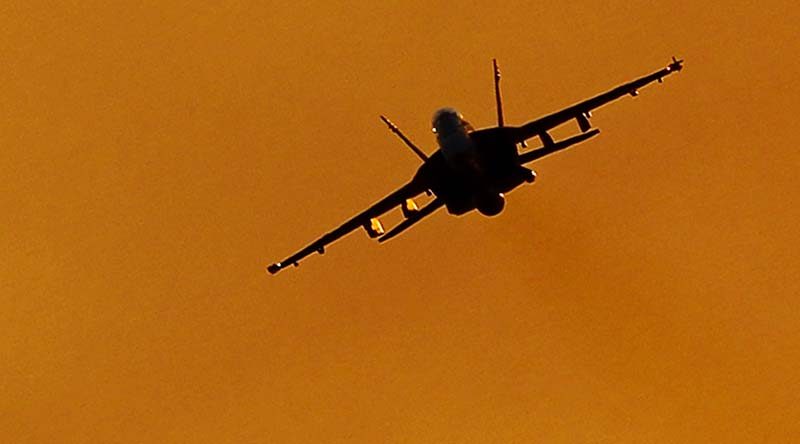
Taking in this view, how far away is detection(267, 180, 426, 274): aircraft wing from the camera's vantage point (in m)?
82.0

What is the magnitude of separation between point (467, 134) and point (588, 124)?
6487mm

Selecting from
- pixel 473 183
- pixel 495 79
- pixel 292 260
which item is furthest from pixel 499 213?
pixel 292 260

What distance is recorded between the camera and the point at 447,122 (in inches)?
3098

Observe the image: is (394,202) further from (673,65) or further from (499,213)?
(673,65)

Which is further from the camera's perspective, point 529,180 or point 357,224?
point 357,224

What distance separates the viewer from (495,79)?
7512cm

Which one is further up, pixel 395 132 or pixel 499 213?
pixel 395 132

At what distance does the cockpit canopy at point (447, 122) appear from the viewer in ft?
258

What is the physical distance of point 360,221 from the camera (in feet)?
274

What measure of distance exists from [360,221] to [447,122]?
8.60 meters

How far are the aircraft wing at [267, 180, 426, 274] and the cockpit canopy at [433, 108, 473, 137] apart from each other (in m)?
3.95

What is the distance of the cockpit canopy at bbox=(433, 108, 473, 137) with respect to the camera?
258ft

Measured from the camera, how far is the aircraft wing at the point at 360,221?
269 ft

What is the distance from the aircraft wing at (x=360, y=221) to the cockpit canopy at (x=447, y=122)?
3.95 meters
